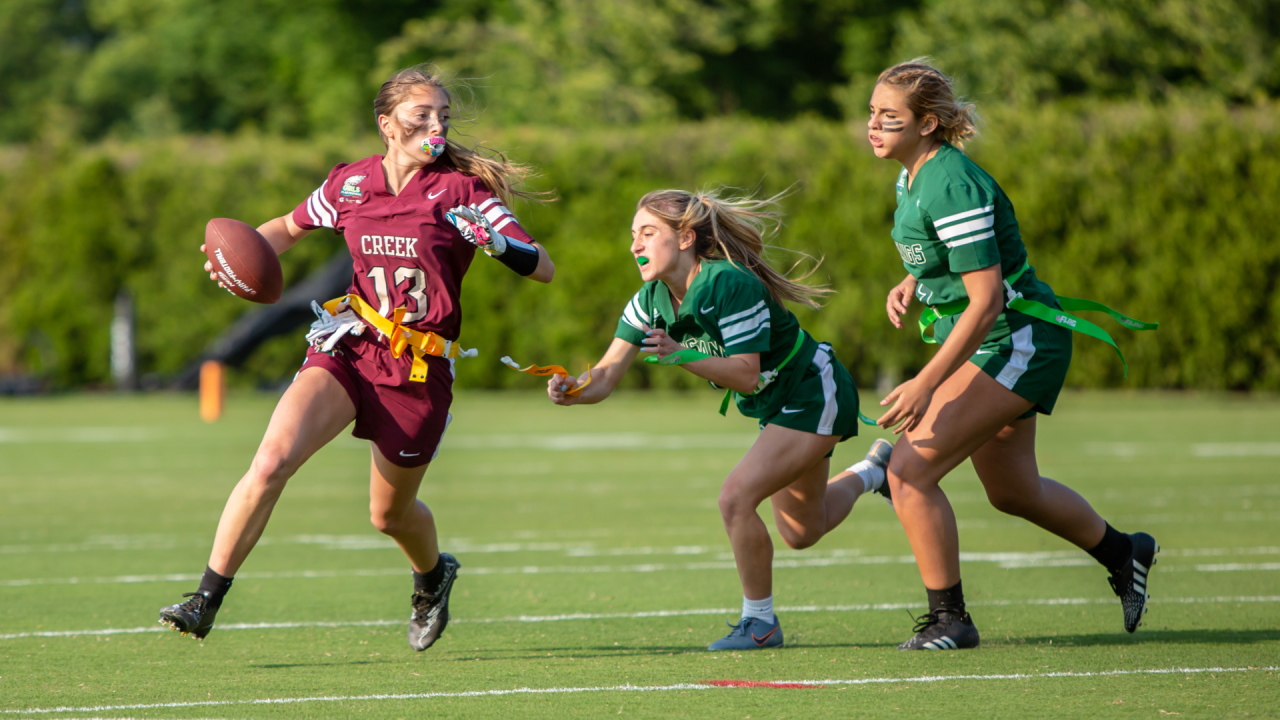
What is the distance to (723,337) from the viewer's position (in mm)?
5254

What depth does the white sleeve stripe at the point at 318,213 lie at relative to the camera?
5.46 meters

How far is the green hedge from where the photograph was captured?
19.5 meters

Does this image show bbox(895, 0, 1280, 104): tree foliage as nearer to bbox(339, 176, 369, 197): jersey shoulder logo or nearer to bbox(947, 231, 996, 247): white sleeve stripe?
bbox(947, 231, 996, 247): white sleeve stripe

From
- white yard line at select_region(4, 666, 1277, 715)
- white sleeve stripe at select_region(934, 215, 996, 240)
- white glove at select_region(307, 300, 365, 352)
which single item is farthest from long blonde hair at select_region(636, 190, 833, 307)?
white yard line at select_region(4, 666, 1277, 715)

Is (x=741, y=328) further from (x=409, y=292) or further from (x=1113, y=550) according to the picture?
(x=1113, y=550)

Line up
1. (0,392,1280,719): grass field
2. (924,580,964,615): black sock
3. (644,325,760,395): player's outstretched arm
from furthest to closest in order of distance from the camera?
(924,580,964,615): black sock
(644,325,760,395): player's outstretched arm
(0,392,1280,719): grass field

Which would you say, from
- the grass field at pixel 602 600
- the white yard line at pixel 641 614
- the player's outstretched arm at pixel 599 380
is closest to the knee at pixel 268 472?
the grass field at pixel 602 600

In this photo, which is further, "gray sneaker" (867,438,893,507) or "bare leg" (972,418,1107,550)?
"gray sneaker" (867,438,893,507)

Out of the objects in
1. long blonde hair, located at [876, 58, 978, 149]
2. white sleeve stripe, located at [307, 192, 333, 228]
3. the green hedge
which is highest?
long blonde hair, located at [876, 58, 978, 149]

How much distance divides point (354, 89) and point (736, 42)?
11.0 meters

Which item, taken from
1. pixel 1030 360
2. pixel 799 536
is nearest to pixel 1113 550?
→ pixel 1030 360

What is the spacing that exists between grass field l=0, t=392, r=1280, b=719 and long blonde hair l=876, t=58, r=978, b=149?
200cm

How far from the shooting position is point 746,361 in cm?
519

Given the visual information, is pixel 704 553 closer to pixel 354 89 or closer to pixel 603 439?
pixel 603 439
